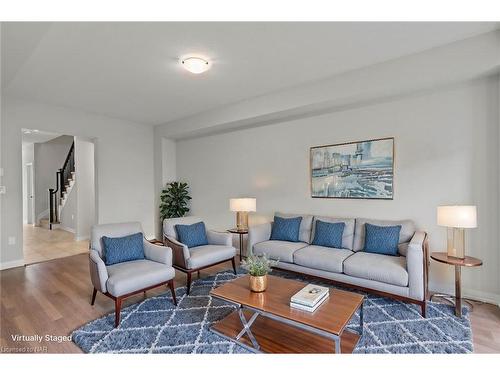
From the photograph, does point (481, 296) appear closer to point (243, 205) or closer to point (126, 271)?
point (243, 205)

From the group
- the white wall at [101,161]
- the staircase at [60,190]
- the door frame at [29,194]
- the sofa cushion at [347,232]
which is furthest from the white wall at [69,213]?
the sofa cushion at [347,232]

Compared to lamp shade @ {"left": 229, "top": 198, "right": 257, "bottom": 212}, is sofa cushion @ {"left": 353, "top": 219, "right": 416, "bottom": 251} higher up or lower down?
lower down

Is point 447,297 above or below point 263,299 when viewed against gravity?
below

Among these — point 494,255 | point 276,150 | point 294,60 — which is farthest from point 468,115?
point 276,150

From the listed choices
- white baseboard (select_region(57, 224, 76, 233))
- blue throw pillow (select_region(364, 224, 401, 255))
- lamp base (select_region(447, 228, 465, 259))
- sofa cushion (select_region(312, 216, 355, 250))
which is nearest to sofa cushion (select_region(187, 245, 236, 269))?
→ sofa cushion (select_region(312, 216, 355, 250))

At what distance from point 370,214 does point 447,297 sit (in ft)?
3.99

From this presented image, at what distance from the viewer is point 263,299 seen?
217 cm

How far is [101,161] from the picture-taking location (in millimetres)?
5176

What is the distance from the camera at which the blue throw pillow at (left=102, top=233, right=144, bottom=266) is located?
2.90m

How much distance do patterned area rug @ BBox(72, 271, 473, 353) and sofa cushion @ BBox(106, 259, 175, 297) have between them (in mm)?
293

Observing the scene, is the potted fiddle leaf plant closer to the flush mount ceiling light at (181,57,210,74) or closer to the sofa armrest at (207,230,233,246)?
the sofa armrest at (207,230,233,246)

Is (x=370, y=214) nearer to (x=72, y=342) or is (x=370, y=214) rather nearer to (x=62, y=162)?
(x=72, y=342)

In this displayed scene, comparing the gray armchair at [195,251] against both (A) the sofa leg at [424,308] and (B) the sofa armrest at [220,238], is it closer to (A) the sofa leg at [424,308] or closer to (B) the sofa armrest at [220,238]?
(B) the sofa armrest at [220,238]

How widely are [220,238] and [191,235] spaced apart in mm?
411
